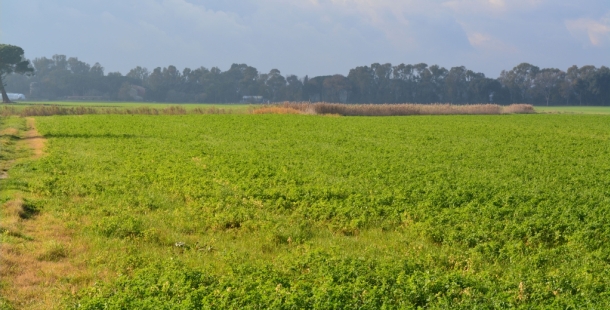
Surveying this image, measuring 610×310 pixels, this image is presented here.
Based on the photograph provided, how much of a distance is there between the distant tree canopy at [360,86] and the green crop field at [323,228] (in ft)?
428

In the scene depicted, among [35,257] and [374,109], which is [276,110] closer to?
[374,109]

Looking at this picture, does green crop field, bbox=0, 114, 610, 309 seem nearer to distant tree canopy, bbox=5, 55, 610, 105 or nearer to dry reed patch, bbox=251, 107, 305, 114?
dry reed patch, bbox=251, 107, 305, 114

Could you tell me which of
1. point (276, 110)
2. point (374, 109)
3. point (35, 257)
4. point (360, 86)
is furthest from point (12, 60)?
point (35, 257)

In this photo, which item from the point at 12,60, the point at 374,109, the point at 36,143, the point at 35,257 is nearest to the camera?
the point at 35,257

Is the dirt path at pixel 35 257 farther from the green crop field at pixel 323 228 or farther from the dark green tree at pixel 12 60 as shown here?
the dark green tree at pixel 12 60

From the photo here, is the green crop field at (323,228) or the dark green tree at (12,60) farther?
the dark green tree at (12,60)

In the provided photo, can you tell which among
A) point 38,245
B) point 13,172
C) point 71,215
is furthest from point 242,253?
point 13,172

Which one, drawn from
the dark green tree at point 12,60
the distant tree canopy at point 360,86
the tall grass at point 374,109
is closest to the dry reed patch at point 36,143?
the tall grass at point 374,109

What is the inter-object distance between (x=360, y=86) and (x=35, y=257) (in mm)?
146455

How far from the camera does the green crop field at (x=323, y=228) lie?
866 cm

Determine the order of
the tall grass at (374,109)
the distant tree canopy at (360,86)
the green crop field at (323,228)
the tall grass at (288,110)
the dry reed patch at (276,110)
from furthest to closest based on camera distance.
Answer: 1. the distant tree canopy at (360,86)
2. the tall grass at (374,109)
3. the dry reed patch at (276,110)
4. the tall grass at (288,110)
5. the green crop field at (323,228)

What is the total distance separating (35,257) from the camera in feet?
35.0

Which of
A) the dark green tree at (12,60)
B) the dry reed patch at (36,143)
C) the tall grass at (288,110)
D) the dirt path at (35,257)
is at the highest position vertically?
the dark green tree at (12,60)

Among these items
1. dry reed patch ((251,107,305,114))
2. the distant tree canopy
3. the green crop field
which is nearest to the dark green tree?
the distant tree canopy
